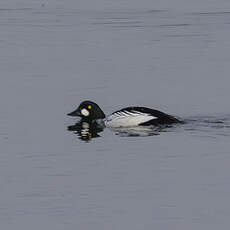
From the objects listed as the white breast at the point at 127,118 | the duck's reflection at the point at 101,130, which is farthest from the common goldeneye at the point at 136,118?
the duck's reflection at the point at 101,130

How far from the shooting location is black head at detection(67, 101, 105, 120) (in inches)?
1045

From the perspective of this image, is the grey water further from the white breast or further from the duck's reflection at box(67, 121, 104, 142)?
the white breast

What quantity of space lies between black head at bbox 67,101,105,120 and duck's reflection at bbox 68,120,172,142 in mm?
192

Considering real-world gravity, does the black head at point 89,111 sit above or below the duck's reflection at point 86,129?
above

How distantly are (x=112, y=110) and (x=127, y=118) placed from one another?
76.4 inches

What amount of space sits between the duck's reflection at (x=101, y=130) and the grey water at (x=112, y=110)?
0.23 ft

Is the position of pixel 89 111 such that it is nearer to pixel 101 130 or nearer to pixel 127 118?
pixel 101 130

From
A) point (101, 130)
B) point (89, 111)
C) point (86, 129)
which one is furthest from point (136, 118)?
point (89, 111)

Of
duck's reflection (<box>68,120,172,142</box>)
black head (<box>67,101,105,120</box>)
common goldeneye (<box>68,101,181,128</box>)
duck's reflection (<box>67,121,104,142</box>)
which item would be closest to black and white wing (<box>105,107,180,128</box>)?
common goldeneye (<box>68,101,181,128</box>)

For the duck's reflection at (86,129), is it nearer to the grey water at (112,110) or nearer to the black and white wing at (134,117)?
the grey water at (112,110)

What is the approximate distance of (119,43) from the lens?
3691 cm

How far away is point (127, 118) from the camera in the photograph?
25.5 meters

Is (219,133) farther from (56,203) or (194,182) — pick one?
(56,203)

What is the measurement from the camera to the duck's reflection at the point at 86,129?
80.4 ft
